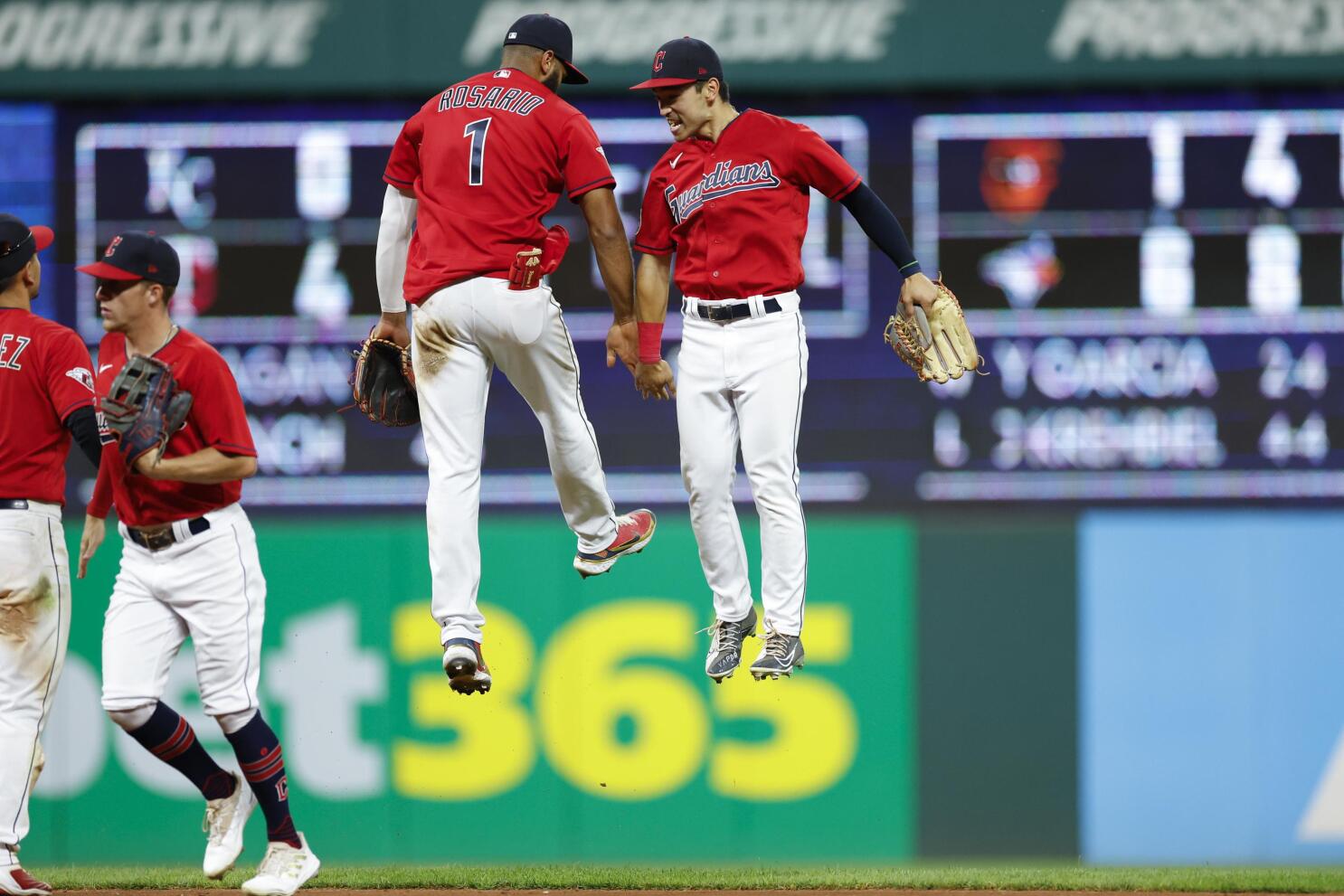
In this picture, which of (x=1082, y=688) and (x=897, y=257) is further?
(x=1082, y=688)

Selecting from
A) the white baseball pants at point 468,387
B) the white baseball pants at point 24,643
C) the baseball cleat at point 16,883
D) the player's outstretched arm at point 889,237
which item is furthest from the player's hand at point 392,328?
the baseball cleat at point 16,883

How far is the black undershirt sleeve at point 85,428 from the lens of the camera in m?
5.60

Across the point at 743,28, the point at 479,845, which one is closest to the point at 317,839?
the point at 479,845

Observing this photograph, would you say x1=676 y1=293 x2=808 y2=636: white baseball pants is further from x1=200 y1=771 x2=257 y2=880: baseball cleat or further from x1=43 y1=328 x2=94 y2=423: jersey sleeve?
x1=43 y1=328 x2=94 y2=423: jersey sleeve

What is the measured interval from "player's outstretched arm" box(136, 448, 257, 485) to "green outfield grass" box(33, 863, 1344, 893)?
2.55 meters

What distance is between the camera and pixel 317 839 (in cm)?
809

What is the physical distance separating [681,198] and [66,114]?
366 centimetres

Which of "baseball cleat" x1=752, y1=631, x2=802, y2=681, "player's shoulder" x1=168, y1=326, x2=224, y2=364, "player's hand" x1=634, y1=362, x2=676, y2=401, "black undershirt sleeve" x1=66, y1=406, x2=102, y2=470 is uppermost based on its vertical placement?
"player's shoulder" x1=168, y1=326, x2=224, y2=364

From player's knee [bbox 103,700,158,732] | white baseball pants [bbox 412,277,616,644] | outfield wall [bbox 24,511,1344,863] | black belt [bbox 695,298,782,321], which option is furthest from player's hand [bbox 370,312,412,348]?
outfield wall [bbox 24,511,1344,863]

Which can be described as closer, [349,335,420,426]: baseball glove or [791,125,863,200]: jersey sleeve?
[791,125,863,200]: jersey sleeve

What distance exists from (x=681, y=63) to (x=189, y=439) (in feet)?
6.05

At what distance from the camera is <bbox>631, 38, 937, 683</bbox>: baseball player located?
5.46 meters

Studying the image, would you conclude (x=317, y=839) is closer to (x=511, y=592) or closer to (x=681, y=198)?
(x=511, y=592)

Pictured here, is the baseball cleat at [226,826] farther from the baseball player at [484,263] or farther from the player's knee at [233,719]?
the baseball player at [484,263]
